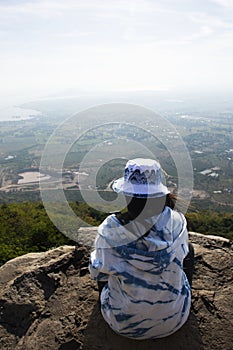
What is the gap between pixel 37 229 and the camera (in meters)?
6.40

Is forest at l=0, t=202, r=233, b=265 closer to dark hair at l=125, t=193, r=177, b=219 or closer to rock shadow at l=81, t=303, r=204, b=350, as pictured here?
rock shadow at l=81, t=303, r=204, b=350

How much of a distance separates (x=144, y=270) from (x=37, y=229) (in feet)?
14.8

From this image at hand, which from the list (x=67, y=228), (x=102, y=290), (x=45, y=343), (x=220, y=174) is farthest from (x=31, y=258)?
(x=220, y=174)

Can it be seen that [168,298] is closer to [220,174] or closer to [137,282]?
[137,282]

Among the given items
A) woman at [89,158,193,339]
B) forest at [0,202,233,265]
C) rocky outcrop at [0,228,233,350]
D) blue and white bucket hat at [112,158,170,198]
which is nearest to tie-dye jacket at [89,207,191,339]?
woman at [89,158,193,339]

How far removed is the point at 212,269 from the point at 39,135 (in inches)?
2098

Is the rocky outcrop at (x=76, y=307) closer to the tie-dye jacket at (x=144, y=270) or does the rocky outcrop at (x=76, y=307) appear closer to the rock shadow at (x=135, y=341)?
the rock shadow at (x=135, y=341)

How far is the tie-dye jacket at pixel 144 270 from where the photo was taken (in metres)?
2.24

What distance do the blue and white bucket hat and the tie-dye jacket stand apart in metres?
0.20

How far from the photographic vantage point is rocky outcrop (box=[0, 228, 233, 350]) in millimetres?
2809

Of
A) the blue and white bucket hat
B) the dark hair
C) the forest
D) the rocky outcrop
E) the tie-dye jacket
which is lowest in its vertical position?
the forest

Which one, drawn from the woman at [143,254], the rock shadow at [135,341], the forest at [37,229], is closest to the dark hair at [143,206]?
Result: the woman at [143,254]

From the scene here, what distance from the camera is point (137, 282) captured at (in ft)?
7.50

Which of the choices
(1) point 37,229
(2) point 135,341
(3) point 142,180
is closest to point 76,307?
(2) point 135,341
